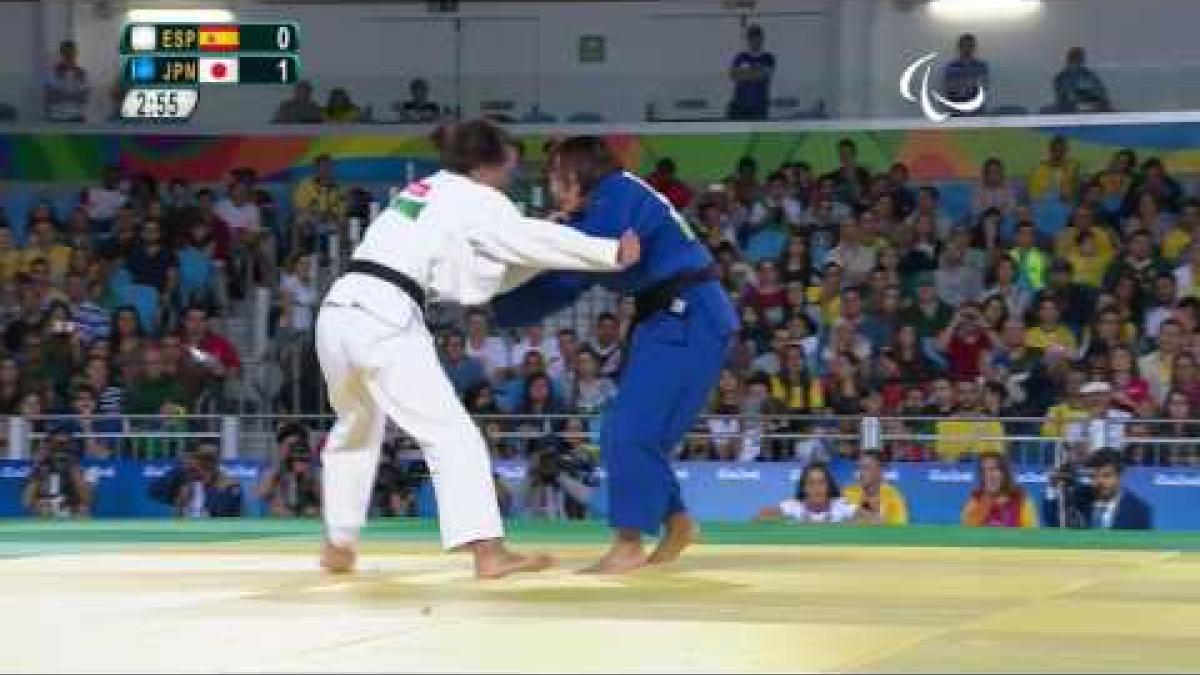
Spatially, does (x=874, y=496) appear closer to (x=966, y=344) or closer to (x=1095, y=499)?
(x=1095, y=499)

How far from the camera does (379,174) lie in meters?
24.0

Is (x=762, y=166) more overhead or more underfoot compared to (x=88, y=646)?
more overhead

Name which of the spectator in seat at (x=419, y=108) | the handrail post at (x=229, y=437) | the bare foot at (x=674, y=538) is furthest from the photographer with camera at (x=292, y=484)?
the spectator in seat at (x=419, y=108)

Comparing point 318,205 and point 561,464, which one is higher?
point 318,205

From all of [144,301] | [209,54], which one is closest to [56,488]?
[144,301]

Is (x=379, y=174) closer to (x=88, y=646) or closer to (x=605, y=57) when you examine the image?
(x=605, y=57)

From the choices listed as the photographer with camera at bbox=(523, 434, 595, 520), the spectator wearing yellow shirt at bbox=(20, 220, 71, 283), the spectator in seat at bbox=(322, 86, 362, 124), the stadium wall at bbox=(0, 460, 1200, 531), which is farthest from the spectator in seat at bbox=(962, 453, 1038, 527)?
the spectator in seat at bbox=(322, 86, 362, 124)

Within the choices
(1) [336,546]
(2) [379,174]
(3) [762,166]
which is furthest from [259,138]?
(1) [336,546]

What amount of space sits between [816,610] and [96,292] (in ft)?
49.4

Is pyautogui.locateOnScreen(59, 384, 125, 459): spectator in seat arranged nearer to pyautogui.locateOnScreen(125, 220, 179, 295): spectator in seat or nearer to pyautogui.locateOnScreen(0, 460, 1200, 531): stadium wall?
pyautogui.locateOnScreen(0, 460, 1200, 531): stadium wall

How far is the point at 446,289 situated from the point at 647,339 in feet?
2.93

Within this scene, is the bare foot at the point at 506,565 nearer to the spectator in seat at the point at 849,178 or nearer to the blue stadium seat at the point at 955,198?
the spectator in seat at the point at 849,178

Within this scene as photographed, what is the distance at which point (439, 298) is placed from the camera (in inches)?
346

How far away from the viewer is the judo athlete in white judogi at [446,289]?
8492 mm
